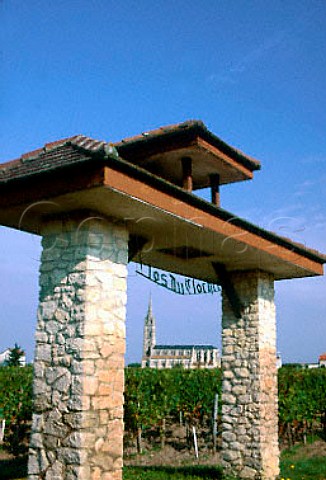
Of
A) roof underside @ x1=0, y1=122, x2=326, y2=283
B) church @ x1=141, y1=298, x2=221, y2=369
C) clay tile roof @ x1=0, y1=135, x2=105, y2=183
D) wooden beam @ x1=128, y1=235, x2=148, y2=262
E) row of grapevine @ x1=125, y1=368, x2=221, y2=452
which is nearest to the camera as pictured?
roof underside @ x1=0, y1=122, x2=326, y2=283

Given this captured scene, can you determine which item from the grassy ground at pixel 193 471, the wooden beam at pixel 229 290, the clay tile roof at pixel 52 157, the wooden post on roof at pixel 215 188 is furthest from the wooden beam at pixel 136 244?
the grassy ground at pixel 193 471

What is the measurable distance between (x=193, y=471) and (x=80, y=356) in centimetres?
541

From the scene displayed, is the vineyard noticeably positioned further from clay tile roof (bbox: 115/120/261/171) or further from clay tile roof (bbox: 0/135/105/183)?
clay tile roof (bbox: 0/135/105/183)

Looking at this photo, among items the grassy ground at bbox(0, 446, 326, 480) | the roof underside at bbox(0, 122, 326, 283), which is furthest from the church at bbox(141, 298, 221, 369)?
the roof underside at bbox(0, 122, 326, 283)

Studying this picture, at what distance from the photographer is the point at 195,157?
294 inches

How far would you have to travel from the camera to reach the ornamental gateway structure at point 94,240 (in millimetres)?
5668

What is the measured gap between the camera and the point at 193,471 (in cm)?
999

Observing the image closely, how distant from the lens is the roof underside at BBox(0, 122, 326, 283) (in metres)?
5.51

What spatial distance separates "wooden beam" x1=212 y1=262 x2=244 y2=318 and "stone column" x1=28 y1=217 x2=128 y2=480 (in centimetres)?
335

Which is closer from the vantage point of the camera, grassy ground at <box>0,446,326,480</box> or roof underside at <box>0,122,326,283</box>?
roof underside at <box>0,122,326,283</box>

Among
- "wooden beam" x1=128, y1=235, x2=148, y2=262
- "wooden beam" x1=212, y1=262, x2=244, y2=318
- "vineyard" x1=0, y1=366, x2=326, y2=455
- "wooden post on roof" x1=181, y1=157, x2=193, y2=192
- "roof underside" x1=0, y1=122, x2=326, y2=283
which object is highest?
"wooden post on roof" x1=181, y1=157, x2=193, y2=192

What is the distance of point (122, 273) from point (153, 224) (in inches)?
32.6

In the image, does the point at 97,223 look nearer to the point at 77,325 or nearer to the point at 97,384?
the point at 77,325

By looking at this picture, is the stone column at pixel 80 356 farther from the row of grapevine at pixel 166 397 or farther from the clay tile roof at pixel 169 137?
the row of grapevine at pixel 166 397
